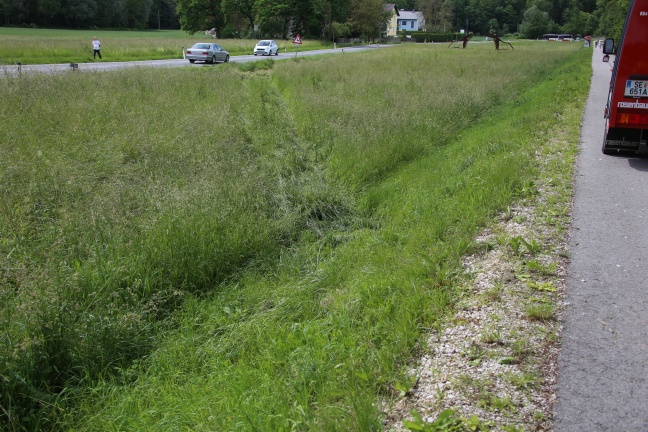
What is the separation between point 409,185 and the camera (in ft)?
32.1

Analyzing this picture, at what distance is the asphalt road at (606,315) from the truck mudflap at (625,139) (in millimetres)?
2095

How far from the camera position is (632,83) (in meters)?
9.10

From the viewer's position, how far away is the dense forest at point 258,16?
7756 centimetres

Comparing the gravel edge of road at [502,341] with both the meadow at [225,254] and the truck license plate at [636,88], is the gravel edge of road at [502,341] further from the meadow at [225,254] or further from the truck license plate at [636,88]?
the truck license plate at [636,88]

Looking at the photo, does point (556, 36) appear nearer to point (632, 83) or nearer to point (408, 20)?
point (408, 20)

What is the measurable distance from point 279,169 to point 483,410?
8.00 meters

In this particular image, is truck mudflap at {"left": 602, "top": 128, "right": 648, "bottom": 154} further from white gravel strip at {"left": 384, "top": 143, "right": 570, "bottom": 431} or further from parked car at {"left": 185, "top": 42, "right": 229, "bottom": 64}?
parked car at {"left": 185, "top": 42, "right": 229, "bottom": 64}

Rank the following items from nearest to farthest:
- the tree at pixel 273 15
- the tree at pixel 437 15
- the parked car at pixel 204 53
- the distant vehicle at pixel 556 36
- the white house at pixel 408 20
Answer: the parked car at pixel 204 53 < the tree at pixel 273 15 < the tree at pixel 437 15 < the distant vehicle at pixel 556 36 < the white house at pixel 408 20

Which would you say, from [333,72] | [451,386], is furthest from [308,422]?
[333,72]

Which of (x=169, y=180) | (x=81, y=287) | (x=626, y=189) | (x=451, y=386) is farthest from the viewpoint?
(x=169, y=180)

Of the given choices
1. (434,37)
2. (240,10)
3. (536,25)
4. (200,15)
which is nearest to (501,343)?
(240,10)

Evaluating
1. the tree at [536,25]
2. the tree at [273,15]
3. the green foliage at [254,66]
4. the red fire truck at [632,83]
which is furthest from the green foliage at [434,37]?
the red fire truck at [632,83]

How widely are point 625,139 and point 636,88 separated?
3.26ft

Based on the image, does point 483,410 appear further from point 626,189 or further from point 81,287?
point 626,189
